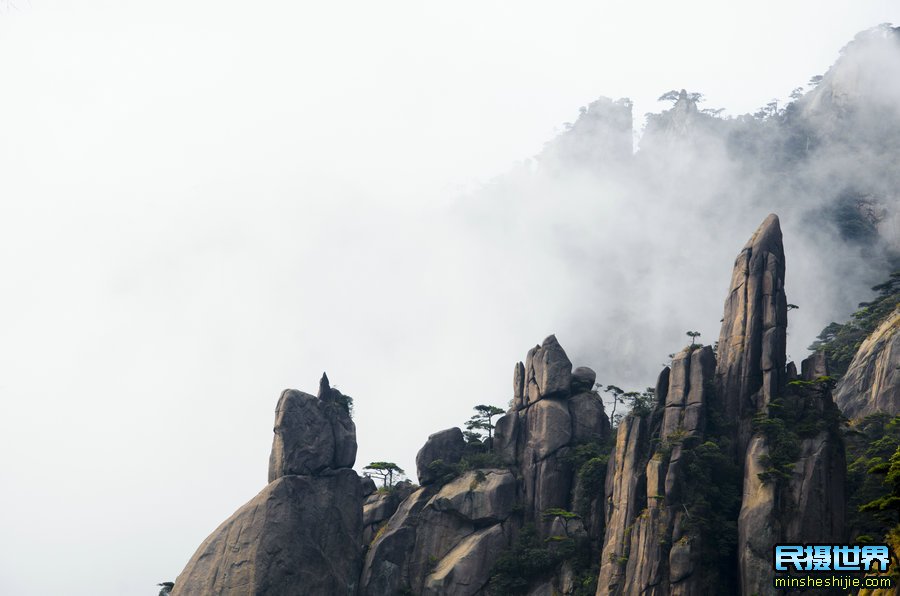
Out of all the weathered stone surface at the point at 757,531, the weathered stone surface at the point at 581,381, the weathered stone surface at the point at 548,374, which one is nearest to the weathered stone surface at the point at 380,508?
the weathered stone surface at the point at 548,374

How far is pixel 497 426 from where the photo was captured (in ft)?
270

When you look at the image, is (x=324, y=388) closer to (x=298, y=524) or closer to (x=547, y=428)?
(x=298, y=524)

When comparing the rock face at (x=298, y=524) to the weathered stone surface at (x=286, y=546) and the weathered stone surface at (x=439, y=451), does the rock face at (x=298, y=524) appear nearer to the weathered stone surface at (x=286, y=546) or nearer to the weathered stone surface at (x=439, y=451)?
the weathered stone surface at (x=286, y=546)

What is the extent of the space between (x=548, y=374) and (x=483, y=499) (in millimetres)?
13351

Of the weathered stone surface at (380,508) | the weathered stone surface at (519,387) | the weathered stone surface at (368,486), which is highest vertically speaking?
the weathered stone surface at (519,387)

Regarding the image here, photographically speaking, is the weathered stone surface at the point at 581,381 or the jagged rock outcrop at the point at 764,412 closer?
the jagged rock outcrop at the point at 764,412

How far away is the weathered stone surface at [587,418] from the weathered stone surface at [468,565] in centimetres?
1127

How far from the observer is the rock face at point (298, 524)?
69.9 meters

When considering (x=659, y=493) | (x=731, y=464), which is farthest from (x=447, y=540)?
(x=731, y=464)

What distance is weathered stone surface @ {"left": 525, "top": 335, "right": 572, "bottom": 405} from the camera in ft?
268

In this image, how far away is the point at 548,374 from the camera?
81.9 meters

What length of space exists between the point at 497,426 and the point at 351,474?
1422 centimetres

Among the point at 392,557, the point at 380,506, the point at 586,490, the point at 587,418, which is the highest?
the point at 587,418

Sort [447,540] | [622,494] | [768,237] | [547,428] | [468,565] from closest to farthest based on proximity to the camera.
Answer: [622,494]
[468,565]
[768,237]
[447,540]
[547,428]
